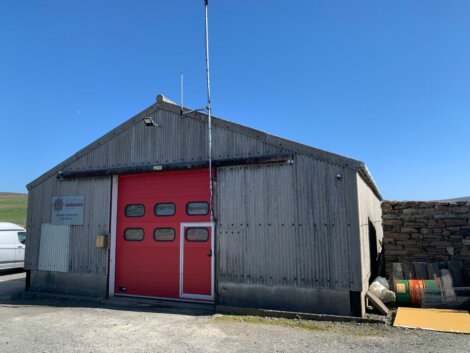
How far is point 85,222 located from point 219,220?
4313 millimetres

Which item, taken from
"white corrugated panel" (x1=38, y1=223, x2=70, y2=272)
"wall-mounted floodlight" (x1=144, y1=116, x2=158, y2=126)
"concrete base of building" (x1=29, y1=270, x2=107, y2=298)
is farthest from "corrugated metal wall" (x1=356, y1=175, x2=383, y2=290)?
"white corrugated panel" (x1=38, y1=223, x2=70, y2=272)

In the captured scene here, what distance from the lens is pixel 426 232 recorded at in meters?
10.3

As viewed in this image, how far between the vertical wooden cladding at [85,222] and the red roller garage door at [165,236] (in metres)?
0.44

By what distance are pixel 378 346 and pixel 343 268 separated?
6.38 ft

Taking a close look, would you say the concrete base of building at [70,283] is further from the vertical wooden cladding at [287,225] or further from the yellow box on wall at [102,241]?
the vertical wooden cladding at [287,225]

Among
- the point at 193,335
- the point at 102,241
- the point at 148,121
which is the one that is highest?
the point at 148,121

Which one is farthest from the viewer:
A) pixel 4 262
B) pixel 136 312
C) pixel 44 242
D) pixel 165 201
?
pixel 4 262

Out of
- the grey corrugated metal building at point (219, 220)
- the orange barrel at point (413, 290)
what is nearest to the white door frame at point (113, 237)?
the grey corrugated metal building at point (219, 220)

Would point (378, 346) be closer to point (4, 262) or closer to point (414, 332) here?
point (414, 332)

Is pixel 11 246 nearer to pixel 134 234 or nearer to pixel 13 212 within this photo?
pixel 134 234

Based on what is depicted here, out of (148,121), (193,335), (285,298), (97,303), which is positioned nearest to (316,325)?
(285,298)

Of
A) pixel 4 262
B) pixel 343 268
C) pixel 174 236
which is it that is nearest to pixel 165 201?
pixel 174 236

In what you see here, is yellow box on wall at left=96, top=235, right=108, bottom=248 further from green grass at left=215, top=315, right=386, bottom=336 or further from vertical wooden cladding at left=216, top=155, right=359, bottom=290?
green grass at left=215, top=315, right=386, bottom=336

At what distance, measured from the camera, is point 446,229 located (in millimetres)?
10188
